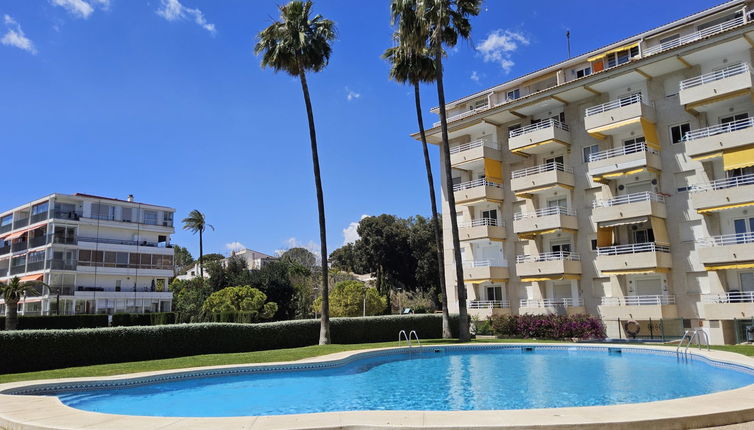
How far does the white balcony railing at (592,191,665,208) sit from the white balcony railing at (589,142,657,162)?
92.3 inches

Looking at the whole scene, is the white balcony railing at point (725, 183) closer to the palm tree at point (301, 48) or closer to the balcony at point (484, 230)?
the balcony at point (484, 230)

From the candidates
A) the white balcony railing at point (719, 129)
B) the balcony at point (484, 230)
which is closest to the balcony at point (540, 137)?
the balcony at point (484, 230)

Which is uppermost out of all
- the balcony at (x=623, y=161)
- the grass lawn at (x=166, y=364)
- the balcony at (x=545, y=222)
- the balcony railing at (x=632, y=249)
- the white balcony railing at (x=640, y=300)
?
the balcony at (x=623, y=161)

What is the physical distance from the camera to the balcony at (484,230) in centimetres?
3656

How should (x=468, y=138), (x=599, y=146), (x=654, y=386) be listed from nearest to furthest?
(x=654, y=386) → (x=599, y=146) → (x=468, y=138)

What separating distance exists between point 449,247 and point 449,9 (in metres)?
18.2

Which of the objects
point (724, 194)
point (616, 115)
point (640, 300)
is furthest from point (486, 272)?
point (724, 194)

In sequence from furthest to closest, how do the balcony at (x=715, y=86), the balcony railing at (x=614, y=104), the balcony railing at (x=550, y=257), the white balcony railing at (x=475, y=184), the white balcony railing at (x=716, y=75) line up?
the white balcony railing at (x=475, y=184) < the balcony railing at (x=550, y=257) < the balcony railing at (x=614, y=104) < the white balcony railing at (x=716, y=75) < the balcony at (x=715, y=86)

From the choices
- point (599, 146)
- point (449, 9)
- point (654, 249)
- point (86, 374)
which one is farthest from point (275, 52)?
point (654, 249)

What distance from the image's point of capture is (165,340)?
22.4 meters

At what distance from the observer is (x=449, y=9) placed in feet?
96.9

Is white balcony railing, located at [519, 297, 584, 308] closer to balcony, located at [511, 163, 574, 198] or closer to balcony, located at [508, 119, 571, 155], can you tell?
balcony, located at [511, 163, 574, 198]

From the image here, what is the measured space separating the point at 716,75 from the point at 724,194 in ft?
20.3

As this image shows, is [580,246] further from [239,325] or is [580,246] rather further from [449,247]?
[239,325]
